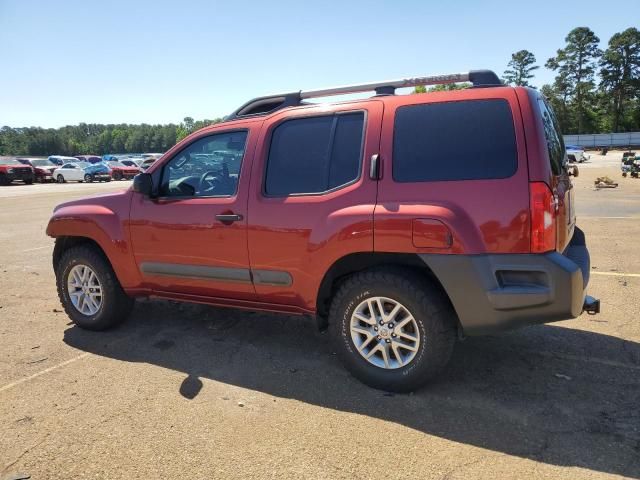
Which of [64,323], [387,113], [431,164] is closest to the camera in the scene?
[431,164]

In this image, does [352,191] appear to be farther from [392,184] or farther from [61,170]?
[61,170]

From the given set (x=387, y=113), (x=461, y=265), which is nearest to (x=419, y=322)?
(x=461, y=265)

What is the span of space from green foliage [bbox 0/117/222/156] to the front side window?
114115mm

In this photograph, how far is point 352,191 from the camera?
3475 millimetres

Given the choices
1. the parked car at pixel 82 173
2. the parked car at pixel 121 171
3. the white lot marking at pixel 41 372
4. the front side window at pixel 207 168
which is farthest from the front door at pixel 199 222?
the parked car at pixel 121 171

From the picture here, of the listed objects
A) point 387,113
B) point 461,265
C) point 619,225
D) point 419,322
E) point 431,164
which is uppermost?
point 387,113

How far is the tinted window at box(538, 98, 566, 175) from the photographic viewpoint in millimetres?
3209

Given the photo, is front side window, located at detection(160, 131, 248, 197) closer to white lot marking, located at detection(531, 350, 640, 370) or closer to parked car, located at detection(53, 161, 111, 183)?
white lot marking, located at detection(531, 350, 640, 370)

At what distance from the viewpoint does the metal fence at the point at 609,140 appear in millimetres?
69375

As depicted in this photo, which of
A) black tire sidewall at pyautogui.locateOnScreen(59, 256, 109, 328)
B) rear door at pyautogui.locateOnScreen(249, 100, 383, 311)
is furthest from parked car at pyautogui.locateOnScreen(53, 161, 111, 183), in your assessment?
rear door at pyautogui.locateOnScreen(249, 100, 383, 311)

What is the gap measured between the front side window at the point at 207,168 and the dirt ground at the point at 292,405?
1.34 m

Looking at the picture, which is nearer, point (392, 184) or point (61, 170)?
point (392, 184)

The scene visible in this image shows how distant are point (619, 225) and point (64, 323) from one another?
982 cm

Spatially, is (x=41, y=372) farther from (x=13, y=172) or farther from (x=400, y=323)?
(x=13, y=172)
